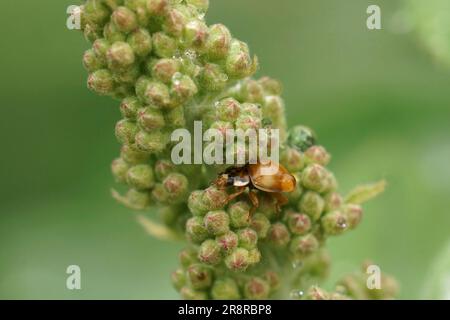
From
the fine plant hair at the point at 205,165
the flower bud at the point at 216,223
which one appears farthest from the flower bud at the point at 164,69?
the flower bud at the point at 216,223

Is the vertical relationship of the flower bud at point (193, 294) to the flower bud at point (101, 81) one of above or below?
below

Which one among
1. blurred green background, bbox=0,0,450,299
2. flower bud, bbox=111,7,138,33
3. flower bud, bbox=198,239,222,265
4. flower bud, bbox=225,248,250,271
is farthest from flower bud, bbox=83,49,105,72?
blurred green background, bbox=0,0,450,299

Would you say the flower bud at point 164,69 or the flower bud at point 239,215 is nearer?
the flower bud at point 164,69

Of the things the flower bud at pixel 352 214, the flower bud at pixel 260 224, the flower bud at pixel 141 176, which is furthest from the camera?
the flower bud at pixel 352 214

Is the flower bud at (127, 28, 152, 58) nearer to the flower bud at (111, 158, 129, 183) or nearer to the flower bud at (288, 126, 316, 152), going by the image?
the flower bud at (111, 158, 129, 183)

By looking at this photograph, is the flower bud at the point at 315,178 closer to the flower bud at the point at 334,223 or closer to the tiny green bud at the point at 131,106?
the flower bud at the point at 334,223

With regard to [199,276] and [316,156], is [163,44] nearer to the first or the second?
[316,156]

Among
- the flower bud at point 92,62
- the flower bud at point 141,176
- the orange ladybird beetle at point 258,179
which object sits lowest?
the orange ladybird beetle at point 258,179
